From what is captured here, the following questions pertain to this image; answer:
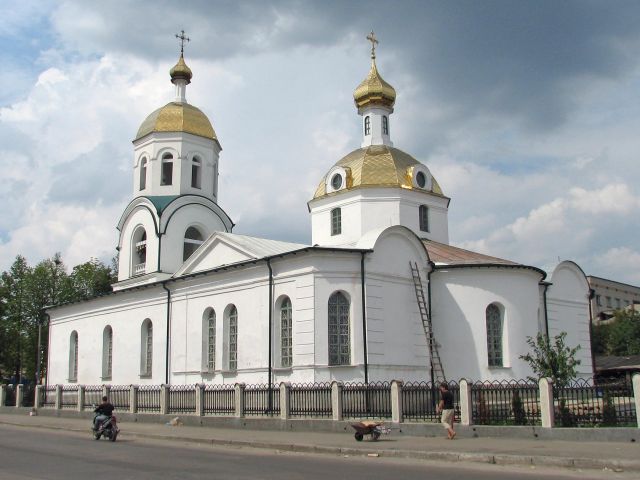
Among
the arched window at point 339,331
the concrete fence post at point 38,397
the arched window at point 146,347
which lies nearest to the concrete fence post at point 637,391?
the arched window at point 339,331

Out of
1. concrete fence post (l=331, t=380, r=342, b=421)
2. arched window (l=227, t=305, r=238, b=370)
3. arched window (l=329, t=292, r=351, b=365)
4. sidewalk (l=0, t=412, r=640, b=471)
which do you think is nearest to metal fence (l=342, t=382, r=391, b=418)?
concrete fence post (l=331, t=380, r=342, b=421)

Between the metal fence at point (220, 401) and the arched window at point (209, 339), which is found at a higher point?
the arched window at point (209, 339)

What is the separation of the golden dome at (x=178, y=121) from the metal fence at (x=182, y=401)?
13.7 meters

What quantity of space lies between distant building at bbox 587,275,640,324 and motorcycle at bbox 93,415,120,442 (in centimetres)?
7115

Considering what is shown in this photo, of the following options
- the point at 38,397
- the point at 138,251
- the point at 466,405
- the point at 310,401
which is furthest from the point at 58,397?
the point at 466,405

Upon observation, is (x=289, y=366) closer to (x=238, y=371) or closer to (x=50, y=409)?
(x=238, y=371)

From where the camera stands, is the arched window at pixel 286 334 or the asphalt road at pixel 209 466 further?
the arched window at pixel 286 334

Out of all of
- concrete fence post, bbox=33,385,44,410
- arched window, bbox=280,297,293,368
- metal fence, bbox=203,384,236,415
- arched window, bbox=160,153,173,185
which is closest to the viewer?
metal fence, bbox=203,384,236,415

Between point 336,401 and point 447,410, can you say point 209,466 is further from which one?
point 336,401

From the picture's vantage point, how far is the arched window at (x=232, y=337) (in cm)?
2628

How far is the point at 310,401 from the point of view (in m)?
20.3

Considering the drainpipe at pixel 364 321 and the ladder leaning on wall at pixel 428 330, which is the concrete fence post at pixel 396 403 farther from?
the ladder leaning on wall at pixel 428 330

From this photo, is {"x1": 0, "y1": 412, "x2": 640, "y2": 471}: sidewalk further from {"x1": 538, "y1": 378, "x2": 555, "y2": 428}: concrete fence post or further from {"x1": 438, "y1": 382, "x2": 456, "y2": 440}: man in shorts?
{"x1": 538, "y1": 378, "x2": 555, "y2": 428}: concrete fence post

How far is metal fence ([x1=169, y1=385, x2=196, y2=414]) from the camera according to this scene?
24078 millimetres
